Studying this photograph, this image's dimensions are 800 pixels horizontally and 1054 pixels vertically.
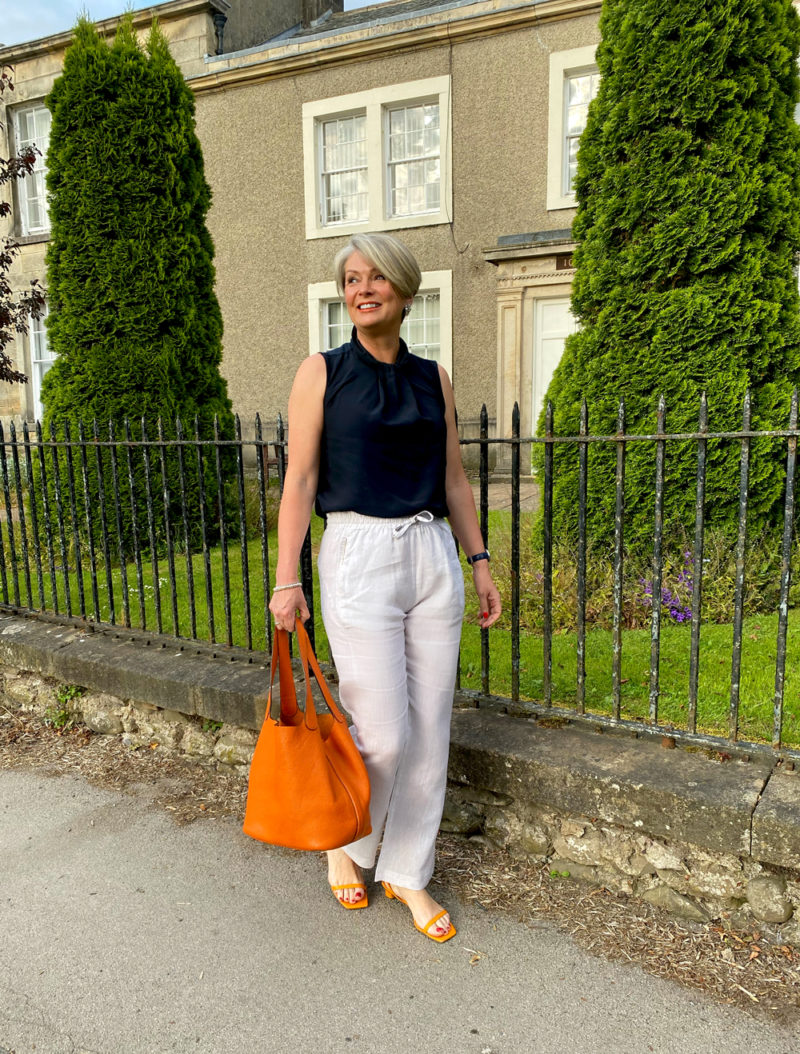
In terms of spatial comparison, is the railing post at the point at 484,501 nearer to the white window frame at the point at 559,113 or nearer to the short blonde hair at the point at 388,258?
the short blonde hair at the point at 388,258

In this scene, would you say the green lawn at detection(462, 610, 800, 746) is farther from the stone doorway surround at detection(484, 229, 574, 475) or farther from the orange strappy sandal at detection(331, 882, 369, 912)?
the stone doorway surround at detection(484, 229, 574, 475)

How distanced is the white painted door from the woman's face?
874 centimetres

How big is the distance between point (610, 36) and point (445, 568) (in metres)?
3.91

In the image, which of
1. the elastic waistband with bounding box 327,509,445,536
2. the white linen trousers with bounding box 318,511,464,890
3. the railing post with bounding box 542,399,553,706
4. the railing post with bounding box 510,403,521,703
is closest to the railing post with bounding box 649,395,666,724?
the railing post with bounding box 542,399,553,706

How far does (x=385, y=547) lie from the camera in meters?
2.19

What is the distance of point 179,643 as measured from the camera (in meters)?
3.69

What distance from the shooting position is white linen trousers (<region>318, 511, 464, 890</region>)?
2.19 metres

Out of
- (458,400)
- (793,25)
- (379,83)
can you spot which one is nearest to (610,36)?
(793,25)

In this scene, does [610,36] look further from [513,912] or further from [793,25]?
[513,912]

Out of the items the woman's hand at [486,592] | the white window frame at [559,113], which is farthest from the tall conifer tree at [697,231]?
the white window frame at [559,113]

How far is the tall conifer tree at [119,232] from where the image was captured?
666cm

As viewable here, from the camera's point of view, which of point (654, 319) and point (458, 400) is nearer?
point (654, 319)

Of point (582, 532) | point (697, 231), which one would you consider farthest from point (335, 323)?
point (582, 532)

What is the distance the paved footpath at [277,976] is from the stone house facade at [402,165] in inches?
358
